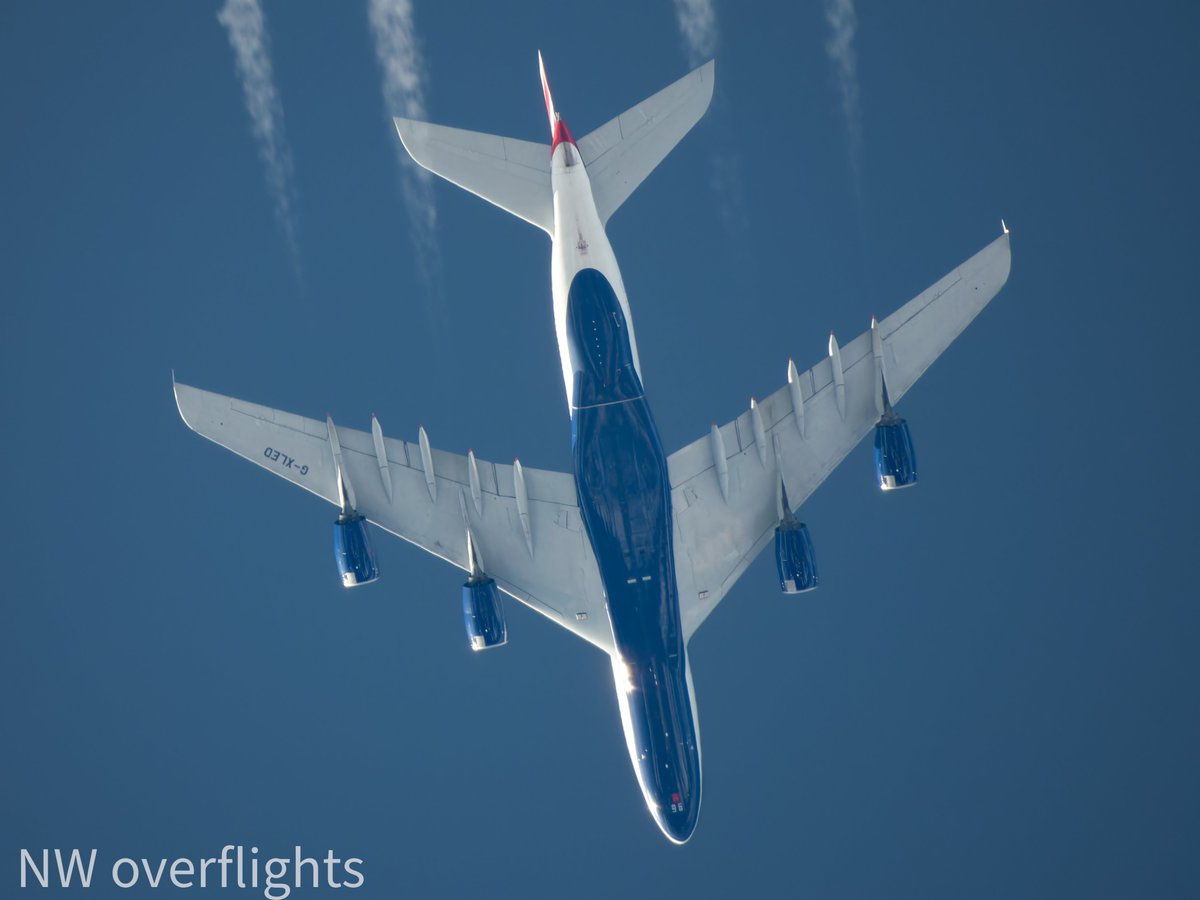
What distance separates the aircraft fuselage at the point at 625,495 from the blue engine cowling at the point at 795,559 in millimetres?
2966

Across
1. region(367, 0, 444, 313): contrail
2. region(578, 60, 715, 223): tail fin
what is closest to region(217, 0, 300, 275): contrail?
region(367, 0, 444, 313): contrail

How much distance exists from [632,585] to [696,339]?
1816 cm

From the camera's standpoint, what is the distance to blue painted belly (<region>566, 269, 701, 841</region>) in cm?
4719

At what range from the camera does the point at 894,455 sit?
48.2 meters

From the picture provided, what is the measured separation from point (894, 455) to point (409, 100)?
2267cm

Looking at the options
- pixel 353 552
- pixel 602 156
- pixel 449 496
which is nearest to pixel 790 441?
pixel 602 156

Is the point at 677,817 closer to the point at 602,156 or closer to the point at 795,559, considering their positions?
the point at 795,559

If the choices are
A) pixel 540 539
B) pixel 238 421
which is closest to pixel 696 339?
pixel 540 539

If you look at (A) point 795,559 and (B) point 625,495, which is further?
(A) point 795,559

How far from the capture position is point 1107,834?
61844 mm

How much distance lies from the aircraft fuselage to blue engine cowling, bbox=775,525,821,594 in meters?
2.97

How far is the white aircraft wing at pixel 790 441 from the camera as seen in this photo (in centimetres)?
4947

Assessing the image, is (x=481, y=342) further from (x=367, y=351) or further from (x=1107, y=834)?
(x=1107, y=834)

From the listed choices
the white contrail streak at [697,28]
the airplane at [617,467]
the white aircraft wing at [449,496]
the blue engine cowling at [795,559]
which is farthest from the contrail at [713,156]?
the blue engine cowling at [795,559]
